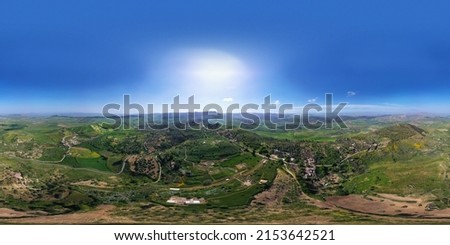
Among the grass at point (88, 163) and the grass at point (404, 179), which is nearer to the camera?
the grass at point (404, 179)

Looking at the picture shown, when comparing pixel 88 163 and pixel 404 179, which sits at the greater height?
pixel 88 163

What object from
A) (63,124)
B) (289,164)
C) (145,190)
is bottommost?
(145,190)

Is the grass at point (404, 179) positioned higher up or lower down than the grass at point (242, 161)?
lower down

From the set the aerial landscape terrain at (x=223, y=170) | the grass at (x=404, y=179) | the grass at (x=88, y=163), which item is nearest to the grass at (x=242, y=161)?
the aerial landscape terrain at (x=223, y=170)

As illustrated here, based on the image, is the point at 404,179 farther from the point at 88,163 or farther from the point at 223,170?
the point at 88,163

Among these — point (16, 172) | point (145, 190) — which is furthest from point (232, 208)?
point (16, 172)

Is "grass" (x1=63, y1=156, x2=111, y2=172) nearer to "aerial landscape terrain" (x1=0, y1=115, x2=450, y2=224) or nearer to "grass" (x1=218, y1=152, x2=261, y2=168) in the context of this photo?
"aerial landscape terrain" (x1=0, y1=115, x2=450, y2=224)

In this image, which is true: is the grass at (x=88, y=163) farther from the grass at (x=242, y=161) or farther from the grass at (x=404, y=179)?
the grass at (x=404, y=179)

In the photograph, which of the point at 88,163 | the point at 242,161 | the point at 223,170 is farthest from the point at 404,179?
the point at 88,163
